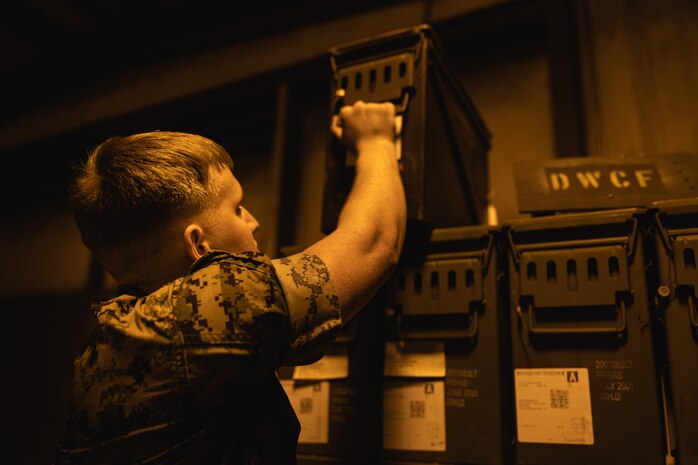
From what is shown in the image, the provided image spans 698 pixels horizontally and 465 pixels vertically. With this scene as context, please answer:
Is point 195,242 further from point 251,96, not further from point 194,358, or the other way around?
point 251,96

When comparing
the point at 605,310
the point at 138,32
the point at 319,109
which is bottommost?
the point at 605,310

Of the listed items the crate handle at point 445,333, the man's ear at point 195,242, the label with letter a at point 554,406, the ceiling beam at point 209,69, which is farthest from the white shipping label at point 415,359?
the ceiling beam at point 209,69

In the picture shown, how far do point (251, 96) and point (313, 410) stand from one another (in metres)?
1.54

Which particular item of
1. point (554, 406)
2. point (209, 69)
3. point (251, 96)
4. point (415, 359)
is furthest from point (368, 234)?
point (209, 69)

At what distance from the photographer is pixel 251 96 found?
2.30 meters

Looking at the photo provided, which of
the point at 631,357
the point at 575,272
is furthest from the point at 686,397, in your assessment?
the point at 575,272

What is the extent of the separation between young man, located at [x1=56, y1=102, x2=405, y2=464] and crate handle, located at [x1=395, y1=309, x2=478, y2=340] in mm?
172

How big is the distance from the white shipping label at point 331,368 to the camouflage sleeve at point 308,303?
29cm

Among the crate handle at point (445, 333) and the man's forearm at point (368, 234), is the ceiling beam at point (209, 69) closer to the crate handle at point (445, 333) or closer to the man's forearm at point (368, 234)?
the man's forearm at point (368, 234)

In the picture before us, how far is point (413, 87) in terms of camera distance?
1.10m

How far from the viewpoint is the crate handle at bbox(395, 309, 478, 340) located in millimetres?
967

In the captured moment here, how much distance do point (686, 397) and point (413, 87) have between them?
68 cm

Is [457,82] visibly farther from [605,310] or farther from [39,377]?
[39,377]

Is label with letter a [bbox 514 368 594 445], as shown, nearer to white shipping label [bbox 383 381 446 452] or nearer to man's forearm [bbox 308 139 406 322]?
white shipping label [bbox 383 381 446 452]
